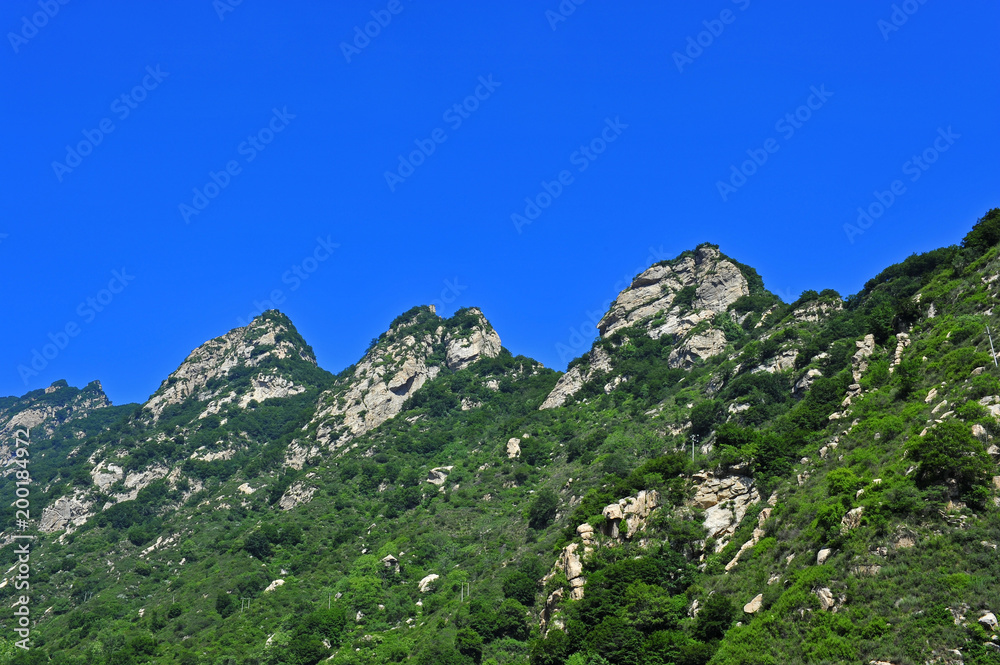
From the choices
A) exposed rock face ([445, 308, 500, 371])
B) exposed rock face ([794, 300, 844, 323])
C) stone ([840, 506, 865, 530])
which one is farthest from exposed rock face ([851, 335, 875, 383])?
exposed rock face ([445, 308, 500, 371])

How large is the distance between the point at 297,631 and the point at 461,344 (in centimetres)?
9542

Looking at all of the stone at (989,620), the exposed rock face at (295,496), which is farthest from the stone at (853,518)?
the exposed rock face at (295,496)

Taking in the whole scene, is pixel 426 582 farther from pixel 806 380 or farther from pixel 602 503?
pixel 806 380

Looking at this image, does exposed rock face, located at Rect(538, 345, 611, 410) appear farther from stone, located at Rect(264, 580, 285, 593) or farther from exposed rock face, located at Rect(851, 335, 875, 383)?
exposed rock face, located at Rect(851, 335, 875, 383)

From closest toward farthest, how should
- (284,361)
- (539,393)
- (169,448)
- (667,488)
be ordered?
(667,488), (539,393), (169,448), (284,361)

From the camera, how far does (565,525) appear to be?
70125 millimetres

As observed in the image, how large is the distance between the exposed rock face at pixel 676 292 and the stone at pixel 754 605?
3188 inches

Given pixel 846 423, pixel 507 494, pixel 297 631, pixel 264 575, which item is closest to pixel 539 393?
pixel 507 494

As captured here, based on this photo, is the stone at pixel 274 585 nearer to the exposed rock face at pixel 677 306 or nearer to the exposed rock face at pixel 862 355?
the exposed rock face at pixel 677 306

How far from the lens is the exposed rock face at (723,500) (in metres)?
51.7

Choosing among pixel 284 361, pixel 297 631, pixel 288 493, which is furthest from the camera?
pixel 284 361

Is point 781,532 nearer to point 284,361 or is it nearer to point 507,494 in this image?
point 507,494

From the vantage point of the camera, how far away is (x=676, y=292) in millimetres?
132875

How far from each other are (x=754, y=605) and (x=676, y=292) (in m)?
97.4
